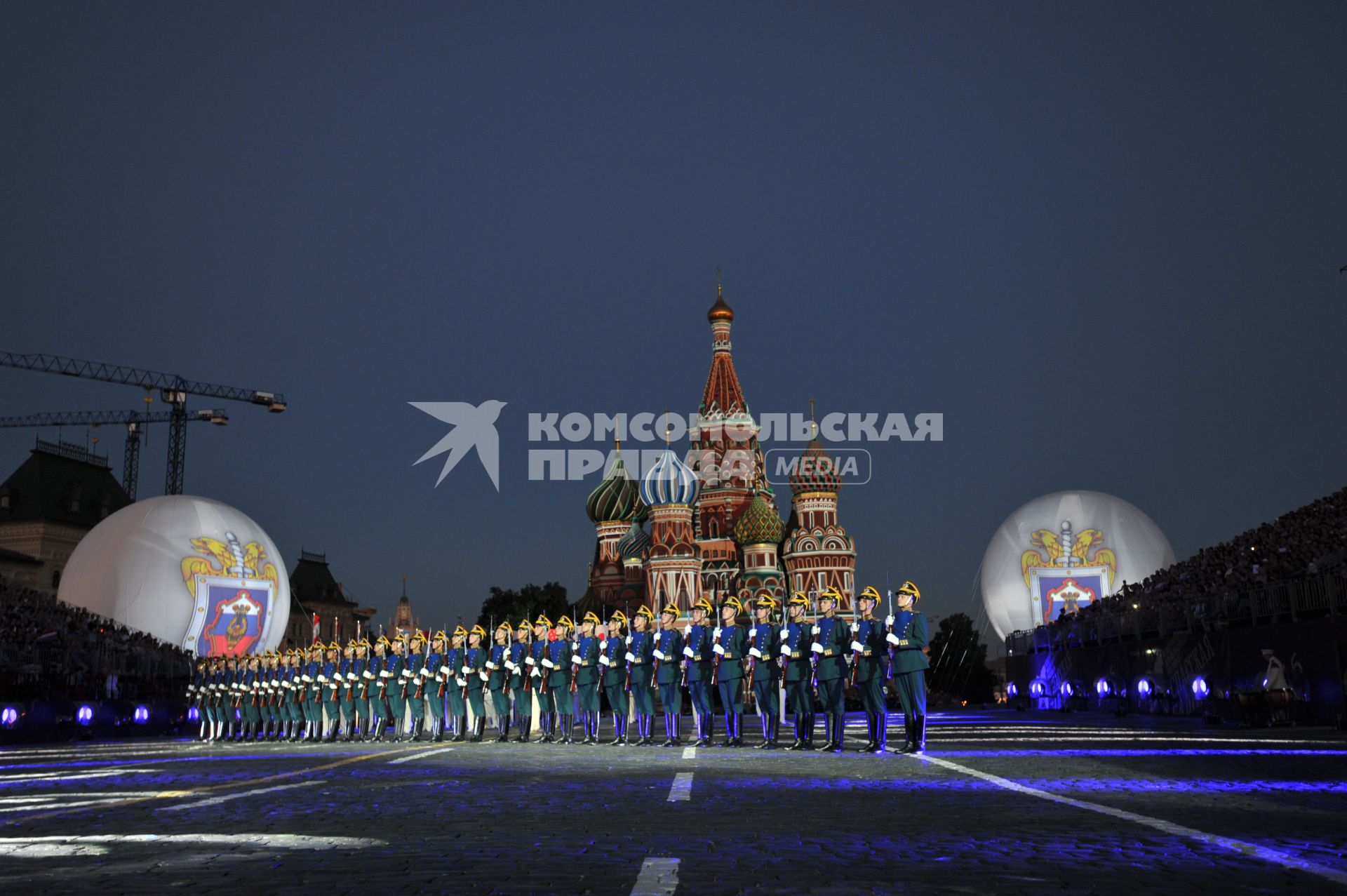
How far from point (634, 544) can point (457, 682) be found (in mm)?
77953

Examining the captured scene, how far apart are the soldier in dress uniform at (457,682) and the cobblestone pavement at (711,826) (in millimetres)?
8727

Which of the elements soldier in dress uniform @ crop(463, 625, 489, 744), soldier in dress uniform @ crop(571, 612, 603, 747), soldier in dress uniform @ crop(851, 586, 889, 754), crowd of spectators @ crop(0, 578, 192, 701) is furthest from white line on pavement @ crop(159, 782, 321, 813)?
crowd of spectators @ crop(0, 578, 192, 701)

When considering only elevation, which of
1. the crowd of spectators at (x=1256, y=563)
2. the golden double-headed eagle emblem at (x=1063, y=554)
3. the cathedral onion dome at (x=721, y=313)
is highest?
the cathedral onion dome at (x=721, y=313)

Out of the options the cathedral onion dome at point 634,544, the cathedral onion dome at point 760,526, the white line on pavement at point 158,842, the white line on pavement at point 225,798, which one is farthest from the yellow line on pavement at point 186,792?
the cathedral onion dome at point 634,544

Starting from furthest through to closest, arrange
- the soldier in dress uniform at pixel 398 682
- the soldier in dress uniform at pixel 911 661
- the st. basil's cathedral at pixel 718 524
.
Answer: the st. basil's cathedral at pixel 718 524 → the soldier in dress uniform at pixel 398 682 → the soldier in dress uniform at pixel 911 661

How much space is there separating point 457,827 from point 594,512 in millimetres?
101423

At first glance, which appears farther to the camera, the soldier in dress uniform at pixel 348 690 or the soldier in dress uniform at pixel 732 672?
the soldier in dress uniform at pixel 348 690

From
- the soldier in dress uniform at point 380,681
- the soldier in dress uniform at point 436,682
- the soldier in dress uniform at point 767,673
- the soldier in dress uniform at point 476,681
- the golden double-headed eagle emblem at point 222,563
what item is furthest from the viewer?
the golden double-headed eagle emblem at point 222,563

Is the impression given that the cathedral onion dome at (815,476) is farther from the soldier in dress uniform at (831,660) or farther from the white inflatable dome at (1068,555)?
the soldier in dress uniform at (831,660)

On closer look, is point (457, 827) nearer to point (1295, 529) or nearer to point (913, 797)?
point (913, 797)

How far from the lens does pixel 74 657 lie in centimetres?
3394

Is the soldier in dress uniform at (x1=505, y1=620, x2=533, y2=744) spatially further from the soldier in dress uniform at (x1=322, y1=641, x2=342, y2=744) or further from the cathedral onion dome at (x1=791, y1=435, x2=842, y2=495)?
the cathedral onion dome at (x1=791, y1=435, x2=842, y2=495)

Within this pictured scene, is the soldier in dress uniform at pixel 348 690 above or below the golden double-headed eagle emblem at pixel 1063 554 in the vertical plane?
below

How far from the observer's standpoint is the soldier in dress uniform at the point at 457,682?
24375 millimetres
